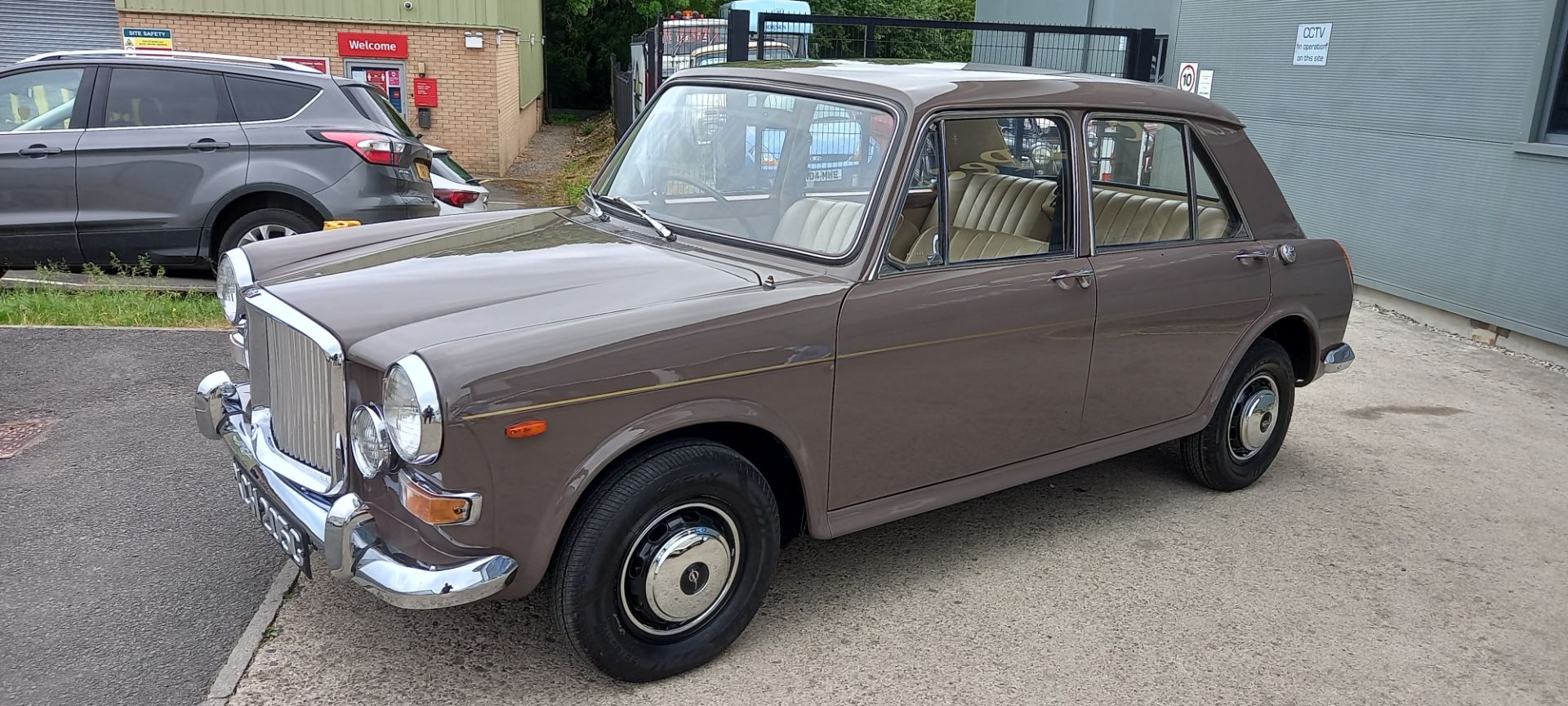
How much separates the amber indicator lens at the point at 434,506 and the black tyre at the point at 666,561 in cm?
34

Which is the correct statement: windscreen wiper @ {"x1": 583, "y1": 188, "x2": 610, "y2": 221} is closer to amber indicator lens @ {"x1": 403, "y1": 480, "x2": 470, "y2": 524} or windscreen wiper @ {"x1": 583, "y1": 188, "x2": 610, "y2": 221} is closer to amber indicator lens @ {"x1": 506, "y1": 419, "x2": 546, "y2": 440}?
amber indicator lens @ {"x1": 506, "y1": 419, "x2": 546, "y2": 440}

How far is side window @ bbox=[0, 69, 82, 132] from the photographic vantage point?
7.54 m

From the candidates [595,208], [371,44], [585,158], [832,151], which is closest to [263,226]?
[595,208]

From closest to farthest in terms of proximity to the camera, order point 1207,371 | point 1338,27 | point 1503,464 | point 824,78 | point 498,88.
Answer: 1. point 824,78
2. point 1207,371
3. point 1503,464
4. point 1338,27
5. point 498,88

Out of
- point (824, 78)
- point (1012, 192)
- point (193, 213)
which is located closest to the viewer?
point (824, 78)

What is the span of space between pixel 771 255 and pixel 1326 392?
→ 4.68 metres

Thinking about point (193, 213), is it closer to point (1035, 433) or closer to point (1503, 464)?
point (1035, 433)

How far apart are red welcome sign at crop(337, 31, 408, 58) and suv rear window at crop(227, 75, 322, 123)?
8938 mm

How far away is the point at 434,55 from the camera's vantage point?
1664 centimetres

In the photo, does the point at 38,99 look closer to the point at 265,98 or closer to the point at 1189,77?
the point at 265,98

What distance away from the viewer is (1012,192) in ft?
14.7

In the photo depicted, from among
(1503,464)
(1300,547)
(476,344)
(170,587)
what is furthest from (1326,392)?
(170,587)

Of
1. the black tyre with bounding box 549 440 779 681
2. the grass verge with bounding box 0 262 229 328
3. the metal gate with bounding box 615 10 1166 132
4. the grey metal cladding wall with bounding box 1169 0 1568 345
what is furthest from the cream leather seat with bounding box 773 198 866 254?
the grey metal cladding wall with bounding box 1169 0 1568 345

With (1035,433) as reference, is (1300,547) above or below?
below
